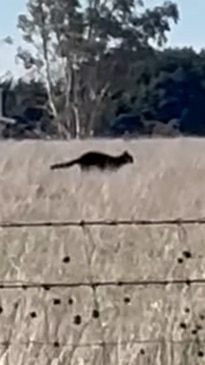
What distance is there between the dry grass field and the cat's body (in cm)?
78

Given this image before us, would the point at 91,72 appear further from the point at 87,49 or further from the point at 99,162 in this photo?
the point at 99,162

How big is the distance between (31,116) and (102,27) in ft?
12.5

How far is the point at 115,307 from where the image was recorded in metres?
4.32

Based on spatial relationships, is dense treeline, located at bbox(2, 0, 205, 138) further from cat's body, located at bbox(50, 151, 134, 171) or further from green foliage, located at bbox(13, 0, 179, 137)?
cat's body, located at bbox(50, 151, 134, 171)

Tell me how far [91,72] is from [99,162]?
26.2 m

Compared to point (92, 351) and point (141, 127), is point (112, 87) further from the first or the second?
point (92, 351)

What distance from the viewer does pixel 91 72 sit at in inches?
1385

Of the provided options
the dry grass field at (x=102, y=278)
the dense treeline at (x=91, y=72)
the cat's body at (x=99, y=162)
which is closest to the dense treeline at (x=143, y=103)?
the dense treeline at (x=91, y=72)

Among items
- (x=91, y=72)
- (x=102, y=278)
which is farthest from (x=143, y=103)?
(x=102, y=278)

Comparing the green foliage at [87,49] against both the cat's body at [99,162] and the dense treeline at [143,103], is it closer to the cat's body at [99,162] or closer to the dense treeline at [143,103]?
the dense treeline at [143,103]

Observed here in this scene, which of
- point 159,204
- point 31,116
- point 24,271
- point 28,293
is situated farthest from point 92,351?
point 31,116

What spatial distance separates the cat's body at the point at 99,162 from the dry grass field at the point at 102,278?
781mm

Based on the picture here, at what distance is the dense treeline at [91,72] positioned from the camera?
34.9m

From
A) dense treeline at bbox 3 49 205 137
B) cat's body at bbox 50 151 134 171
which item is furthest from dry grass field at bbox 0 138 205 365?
dense treeline at bbox 3 49 205 137
